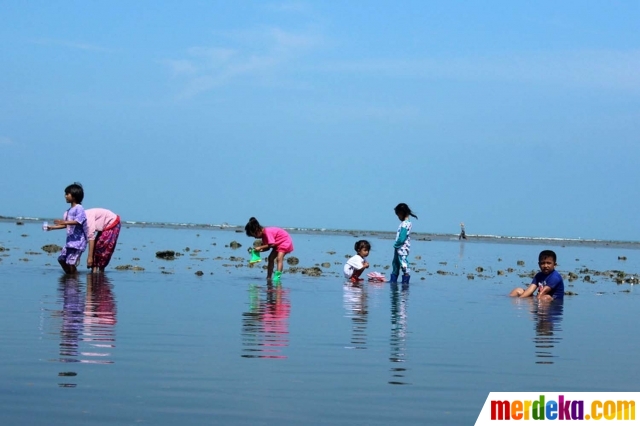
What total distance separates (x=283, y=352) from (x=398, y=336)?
1.91 metres

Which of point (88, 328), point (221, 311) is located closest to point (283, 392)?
point (88, 328)

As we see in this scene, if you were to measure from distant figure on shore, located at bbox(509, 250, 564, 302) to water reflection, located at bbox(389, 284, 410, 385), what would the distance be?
224 cm

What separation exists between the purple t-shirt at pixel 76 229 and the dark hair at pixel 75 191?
18cm

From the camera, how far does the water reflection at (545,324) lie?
9133mm

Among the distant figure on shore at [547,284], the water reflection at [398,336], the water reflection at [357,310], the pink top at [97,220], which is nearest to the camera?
the water reflection at [398,336]

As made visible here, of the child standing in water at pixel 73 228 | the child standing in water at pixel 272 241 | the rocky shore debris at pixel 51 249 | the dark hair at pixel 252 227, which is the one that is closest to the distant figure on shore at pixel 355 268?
the child standing in water at pixel 272 241

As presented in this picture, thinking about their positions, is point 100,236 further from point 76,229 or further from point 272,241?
point 272,241

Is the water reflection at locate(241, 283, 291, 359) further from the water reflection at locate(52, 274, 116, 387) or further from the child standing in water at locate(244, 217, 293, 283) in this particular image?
the child standing in water at locate(244, 217, 293, 283)

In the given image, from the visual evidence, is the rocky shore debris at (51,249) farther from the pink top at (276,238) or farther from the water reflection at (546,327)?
the water reflection at (546,327)

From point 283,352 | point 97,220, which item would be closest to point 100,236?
point 97,220

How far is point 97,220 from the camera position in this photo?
18.8 m

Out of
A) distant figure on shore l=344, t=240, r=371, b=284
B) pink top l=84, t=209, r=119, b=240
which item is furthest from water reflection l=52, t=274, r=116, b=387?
distant figure on shore l=344, t=240, r=371, b=284

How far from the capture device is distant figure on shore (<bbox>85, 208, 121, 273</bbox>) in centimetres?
1865

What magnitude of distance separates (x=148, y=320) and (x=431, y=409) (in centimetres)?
520
